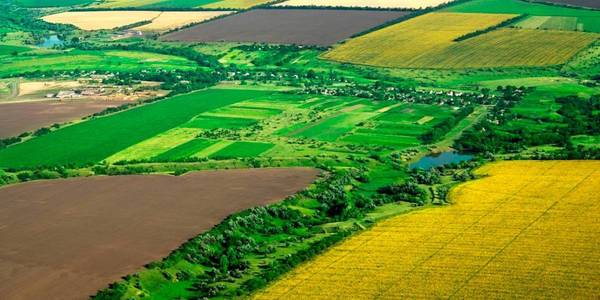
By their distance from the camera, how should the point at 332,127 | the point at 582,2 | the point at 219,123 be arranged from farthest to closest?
the point at 582,2 < the point at 219,123 < the point at 332,127

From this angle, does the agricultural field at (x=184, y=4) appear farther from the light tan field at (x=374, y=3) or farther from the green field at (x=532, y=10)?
the green field at (x=532, y=10)

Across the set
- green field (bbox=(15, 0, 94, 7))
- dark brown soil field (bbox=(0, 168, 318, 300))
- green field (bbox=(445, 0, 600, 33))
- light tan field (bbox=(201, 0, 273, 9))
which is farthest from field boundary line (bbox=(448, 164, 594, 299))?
green field (bbox=(15, 0, 94, 7))

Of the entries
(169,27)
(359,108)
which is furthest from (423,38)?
(169,27)

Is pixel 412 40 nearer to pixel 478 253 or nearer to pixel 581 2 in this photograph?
pixel 581 2

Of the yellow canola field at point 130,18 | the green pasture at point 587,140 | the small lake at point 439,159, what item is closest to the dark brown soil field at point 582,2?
the yellow canola field at point 130,18

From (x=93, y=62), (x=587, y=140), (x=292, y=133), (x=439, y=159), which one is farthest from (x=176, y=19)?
(x=587, y=140)

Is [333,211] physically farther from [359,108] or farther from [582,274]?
[359,108]
